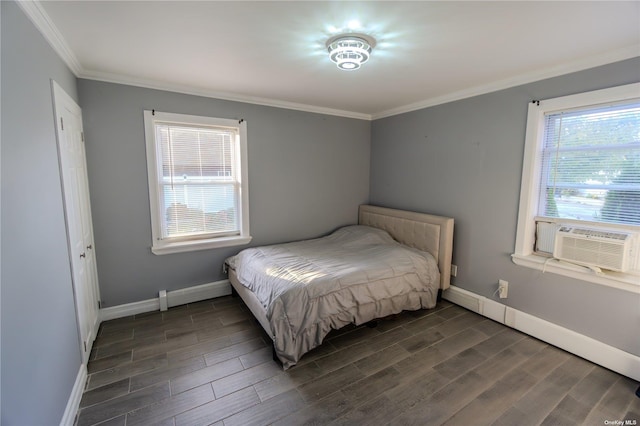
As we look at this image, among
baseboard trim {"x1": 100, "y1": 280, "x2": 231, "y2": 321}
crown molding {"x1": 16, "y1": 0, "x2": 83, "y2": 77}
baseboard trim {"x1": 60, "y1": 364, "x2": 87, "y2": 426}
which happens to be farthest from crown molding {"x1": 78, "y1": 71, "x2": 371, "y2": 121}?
baseboard trim {"x1": 60, "y1": 364, "x2": 87, "y2": 426}

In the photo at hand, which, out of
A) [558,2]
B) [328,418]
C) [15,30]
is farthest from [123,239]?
[558,2]

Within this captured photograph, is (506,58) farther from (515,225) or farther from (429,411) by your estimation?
(429,411)

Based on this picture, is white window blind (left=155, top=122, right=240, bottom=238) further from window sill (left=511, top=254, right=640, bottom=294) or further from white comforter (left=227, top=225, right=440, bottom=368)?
window sill (left=511, top=254, right=640, bottom=294)

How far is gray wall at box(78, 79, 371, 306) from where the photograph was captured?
9.05 feet

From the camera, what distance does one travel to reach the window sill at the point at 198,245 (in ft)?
10.1

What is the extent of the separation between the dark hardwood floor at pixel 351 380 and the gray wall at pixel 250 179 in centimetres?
62

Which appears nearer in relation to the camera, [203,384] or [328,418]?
[328,418]

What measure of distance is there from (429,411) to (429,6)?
94.2 inches

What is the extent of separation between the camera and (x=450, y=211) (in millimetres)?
3357

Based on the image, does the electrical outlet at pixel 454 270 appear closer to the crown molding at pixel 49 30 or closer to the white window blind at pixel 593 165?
the white window blind at pixel 593 165

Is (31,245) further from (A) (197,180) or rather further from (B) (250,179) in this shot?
(B) (250,179)

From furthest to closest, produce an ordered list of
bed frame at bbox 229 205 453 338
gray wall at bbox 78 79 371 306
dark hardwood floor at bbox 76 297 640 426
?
bed frame at bbox 229 205 453 338 → gray wall at bbox 78 79 371 306 → dark hardwood floor at bbox 76 297 640 426

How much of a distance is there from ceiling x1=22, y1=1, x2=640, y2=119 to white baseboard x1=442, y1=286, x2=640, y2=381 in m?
2.17

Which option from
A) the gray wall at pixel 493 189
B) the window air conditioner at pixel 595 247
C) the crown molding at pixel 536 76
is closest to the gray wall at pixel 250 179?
the gray wall at pixel 493 189
